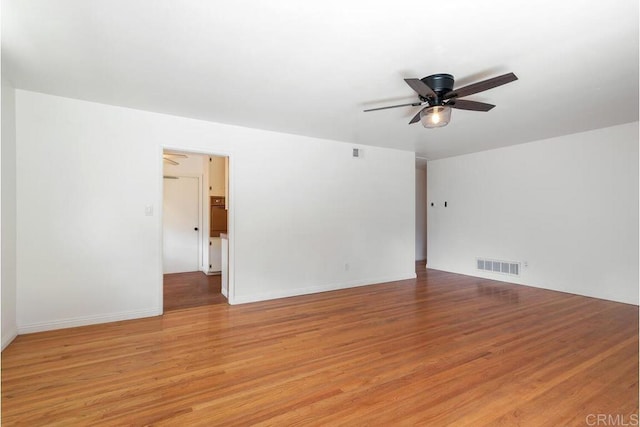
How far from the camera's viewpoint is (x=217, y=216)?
6.10 metres

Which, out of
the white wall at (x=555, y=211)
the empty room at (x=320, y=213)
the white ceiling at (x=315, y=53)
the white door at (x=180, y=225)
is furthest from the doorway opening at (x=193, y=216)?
the white wall at (x=555, y=211)

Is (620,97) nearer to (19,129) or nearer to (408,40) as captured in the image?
(408,40)

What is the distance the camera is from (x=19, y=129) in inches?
118

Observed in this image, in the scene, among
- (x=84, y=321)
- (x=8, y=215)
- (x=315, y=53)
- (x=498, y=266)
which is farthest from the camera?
(x=498, y=266)

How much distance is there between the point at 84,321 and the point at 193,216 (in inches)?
136

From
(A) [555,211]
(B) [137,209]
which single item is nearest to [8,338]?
(B) [137,209]

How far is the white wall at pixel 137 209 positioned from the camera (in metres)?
3.08

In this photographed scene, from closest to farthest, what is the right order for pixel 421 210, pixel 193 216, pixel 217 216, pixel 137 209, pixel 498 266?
pixel 137 209 → pixel 498 266 → pixel 217 216 → pixel 193 216 → pixel 421 210

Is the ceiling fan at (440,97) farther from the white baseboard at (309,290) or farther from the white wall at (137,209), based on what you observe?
the white baseboard at (309,290)

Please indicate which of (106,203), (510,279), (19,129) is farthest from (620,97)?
(19,129)

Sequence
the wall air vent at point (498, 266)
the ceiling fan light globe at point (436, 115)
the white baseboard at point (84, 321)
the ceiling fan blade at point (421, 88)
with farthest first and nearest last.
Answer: the wall air vent at point (498, 266) → the white baseboard at point (84, 321) → the ceiling fan light globe at point (436, 115) → the ceiling fan blade at point (421, 88)

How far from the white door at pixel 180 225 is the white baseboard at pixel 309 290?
9.42 ft

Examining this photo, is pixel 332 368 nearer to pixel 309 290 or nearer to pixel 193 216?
pixel 309 290

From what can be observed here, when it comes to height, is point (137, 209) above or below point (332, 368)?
above
